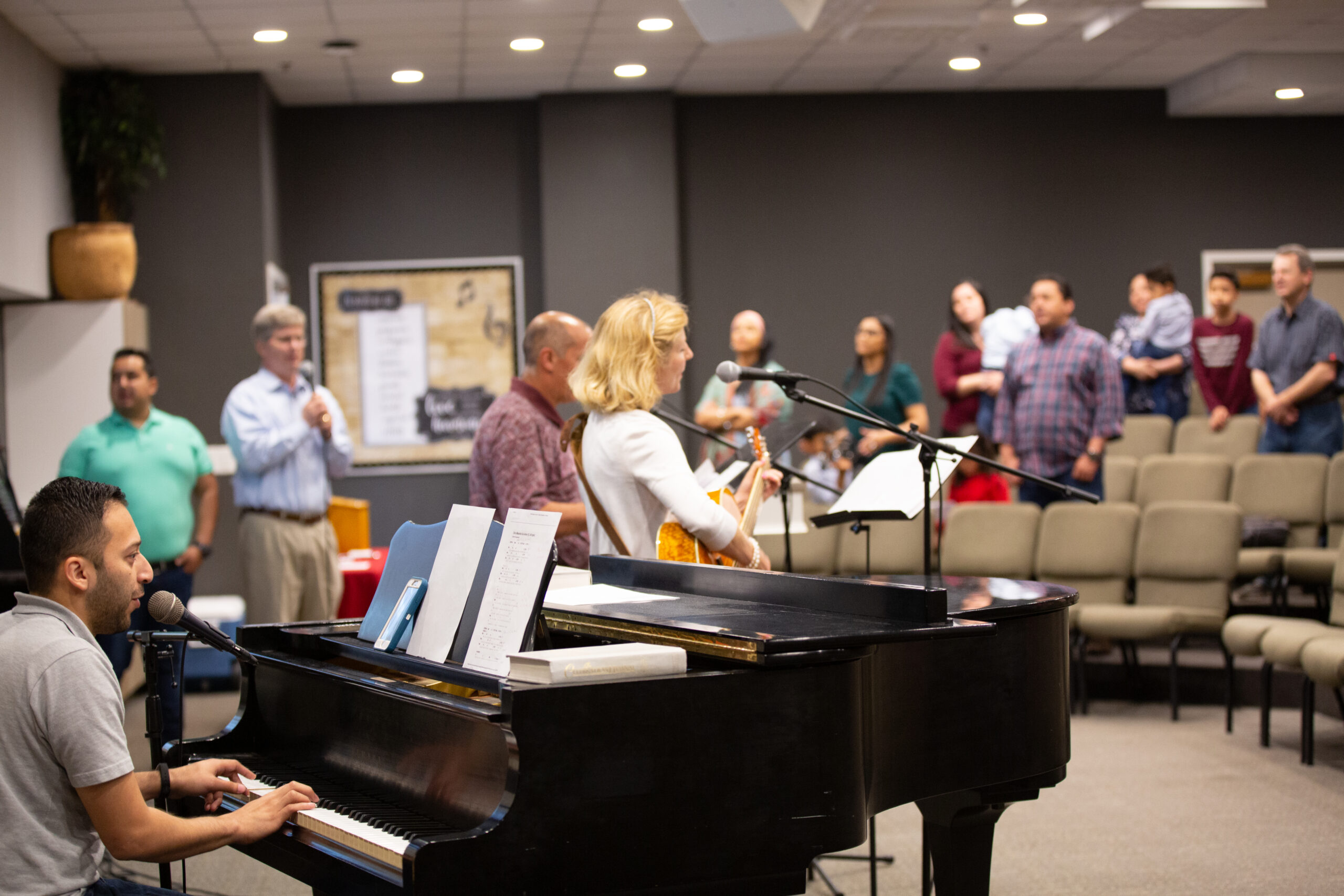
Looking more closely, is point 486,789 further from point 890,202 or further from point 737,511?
point 890,202

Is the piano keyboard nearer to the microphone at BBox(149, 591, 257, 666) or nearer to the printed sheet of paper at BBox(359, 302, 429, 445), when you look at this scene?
the microphone at BBox(149, 591, 257, 666)

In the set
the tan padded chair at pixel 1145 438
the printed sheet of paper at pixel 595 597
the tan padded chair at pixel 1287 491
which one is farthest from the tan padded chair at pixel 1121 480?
the printed sheet of paper at pixel 595 597

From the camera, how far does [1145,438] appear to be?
26.0 feet

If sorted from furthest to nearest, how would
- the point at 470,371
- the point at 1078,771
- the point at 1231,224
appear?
the point at 1231,224 → the point at 470,371 → the point at 1078,771

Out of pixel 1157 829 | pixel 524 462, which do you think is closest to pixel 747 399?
pixel 524 462

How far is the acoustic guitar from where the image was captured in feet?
9.24

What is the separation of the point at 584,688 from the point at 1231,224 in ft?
29.2

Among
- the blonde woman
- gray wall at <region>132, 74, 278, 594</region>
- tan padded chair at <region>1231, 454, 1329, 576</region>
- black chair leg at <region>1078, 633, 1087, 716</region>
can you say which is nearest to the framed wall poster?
gray wall at <region>132, 74, 278, 594</region>

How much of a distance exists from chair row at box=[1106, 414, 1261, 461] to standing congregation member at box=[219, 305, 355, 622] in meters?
4.85

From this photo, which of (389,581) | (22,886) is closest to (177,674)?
(389,581)

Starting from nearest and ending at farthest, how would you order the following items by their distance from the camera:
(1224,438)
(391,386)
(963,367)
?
1. (963,367)
2. (1224,438)
3. (391,386)

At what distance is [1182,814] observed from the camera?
4105mm

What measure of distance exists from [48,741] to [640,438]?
135 centimetres

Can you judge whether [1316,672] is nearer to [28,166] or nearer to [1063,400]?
[1063,400]
